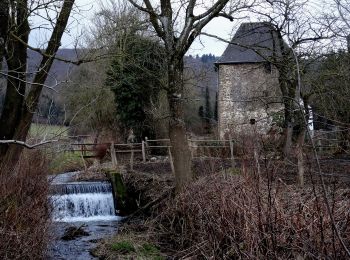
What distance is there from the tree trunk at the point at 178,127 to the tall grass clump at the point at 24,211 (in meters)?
3.31

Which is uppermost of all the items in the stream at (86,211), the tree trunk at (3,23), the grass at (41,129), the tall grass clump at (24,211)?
the tree trunk at (3,23)

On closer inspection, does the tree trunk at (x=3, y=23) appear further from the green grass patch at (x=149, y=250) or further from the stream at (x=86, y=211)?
the green grass patch at (x=149, y=250)

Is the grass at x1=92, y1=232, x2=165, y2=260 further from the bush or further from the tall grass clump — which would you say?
the tall grass clump

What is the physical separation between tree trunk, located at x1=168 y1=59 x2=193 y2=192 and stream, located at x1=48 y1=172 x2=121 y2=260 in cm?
253

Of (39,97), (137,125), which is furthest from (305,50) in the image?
(137,125)

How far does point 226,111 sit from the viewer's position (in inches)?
1211

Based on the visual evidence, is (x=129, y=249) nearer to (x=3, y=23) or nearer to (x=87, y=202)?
(x=3, y=23)

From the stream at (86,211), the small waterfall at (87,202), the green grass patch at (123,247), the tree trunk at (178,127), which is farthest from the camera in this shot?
the small waterfall at (87,202)

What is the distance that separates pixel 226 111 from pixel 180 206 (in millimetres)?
21961

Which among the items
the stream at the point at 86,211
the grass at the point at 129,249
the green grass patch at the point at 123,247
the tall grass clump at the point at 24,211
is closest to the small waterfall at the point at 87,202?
the stream at the point at 86,211

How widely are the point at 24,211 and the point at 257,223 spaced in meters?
3.65

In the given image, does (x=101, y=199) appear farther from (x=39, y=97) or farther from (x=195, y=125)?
(x=195, y=125)

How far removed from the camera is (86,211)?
14.7 metres

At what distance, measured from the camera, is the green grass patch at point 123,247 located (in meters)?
8.73
